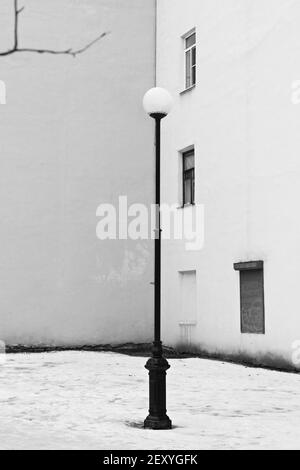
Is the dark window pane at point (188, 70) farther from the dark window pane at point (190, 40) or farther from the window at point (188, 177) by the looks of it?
the window at point (188, 177)

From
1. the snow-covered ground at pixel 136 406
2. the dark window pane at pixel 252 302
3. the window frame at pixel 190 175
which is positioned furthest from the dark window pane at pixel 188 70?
the snow-covered ground at pixel 136 406

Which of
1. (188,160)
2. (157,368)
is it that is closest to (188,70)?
(188,160)

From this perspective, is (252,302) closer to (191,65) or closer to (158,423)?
(191,65)

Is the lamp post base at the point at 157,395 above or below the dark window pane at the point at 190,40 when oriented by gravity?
below

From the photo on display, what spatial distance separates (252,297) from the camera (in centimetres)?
1545

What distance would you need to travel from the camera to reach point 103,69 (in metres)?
19.6

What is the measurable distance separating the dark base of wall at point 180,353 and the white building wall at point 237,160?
0.32ft

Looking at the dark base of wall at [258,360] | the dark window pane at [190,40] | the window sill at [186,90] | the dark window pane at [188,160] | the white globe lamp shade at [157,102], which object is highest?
the dark window pane at [190,40]

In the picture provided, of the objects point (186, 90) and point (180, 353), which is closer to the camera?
point (180, 353)

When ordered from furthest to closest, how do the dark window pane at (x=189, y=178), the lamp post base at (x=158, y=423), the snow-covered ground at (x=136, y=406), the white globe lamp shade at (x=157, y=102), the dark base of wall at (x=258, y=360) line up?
the dark window pane at (x=189, y=178) < the dark base of wall at (x=258, y=360) < the white globe lamp shade at (x=157, y=102) < the lamp post base at (x=158, y=423) < the snow-covered ground at (x=136, y=406)

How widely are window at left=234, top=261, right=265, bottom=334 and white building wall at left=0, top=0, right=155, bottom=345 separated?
423cm

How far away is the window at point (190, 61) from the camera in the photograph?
1884 centimetres

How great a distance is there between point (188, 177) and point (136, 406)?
9879mm
